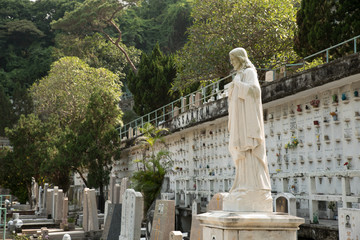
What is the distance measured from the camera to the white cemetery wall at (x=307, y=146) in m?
11.0

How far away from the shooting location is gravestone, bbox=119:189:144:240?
11562 mm

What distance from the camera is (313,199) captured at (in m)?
10.6

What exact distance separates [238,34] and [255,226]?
56.9 feet

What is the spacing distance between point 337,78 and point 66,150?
1639 cm

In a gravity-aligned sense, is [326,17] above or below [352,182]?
above

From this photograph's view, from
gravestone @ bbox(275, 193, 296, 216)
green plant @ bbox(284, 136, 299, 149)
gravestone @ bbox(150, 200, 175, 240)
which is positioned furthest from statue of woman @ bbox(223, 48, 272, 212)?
green plant @ bbox(284, 136, 299, 149)

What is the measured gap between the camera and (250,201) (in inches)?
244

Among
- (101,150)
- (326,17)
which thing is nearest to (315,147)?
(326,17)

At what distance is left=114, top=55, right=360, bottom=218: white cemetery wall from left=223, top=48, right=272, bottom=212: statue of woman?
3393mm

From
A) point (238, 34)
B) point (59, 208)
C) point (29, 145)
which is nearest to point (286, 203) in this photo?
point (59, 208)

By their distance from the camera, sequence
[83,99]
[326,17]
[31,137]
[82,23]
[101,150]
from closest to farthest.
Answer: [326,17], [101,150], [31,137], [83,99], [82,23]

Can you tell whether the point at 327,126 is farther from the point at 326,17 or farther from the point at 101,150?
the point at 101,150

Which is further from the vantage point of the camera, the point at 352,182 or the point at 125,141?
the point at 125,141

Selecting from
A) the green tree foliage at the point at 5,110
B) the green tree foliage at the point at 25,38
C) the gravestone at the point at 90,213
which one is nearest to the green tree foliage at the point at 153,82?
the green tree foliage at the point at 5,110
